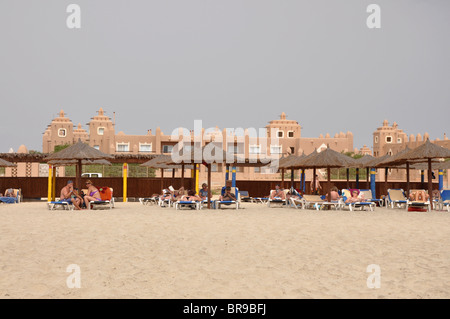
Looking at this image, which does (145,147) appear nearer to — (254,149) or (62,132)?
(254,149)

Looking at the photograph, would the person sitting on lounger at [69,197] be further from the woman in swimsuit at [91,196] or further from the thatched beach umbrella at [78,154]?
the thatched beach umbrella at [78,154]

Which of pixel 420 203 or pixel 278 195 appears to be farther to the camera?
pixel 278 195

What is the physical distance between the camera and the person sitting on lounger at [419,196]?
57.7ft

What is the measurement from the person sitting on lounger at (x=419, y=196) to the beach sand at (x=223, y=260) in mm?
6012

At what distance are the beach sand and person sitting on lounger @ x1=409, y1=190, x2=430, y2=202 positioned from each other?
6.01 meters

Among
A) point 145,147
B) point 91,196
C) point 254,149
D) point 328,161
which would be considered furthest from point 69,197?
point 254,149

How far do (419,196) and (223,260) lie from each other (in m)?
12.5

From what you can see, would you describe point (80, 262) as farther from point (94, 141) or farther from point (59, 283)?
point (94, 141)

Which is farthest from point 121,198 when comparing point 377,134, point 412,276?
point 377,134

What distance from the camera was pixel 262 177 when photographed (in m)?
47.8

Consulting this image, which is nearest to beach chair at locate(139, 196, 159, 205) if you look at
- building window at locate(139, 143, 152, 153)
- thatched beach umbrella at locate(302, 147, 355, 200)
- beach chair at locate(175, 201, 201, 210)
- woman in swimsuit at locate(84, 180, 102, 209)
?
beach chair at locate(175, 201, 201, 210)

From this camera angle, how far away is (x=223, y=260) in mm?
7016
